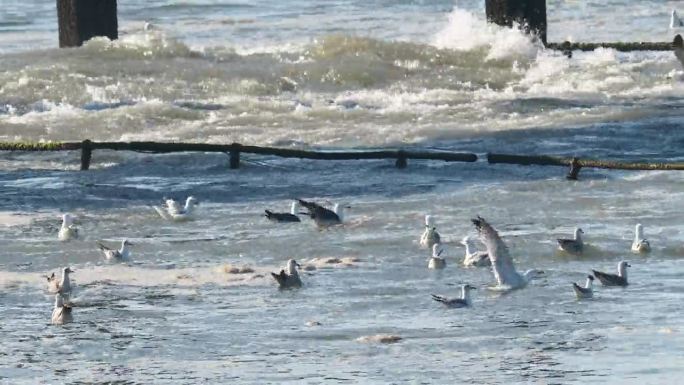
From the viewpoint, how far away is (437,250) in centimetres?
1384

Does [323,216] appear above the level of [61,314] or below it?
above

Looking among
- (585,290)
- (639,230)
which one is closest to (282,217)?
(639,230)

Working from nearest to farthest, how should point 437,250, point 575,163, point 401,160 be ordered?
point 437,250
point 575,163
point 401,160

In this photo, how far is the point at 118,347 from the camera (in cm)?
1125

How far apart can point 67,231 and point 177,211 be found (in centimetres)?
115

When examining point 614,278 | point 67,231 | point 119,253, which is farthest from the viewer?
point 67,231

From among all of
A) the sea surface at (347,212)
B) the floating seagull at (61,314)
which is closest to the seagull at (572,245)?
the sea surface at (347,212)

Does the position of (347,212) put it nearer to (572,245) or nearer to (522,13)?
(572,245)

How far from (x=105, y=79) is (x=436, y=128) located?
5661 mm

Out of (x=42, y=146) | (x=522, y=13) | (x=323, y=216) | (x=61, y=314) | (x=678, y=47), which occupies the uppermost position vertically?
(x=522, y=13)

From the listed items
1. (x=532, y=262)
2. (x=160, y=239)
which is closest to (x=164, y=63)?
(x=160, y=239)

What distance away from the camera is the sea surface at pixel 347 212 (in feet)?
35.7

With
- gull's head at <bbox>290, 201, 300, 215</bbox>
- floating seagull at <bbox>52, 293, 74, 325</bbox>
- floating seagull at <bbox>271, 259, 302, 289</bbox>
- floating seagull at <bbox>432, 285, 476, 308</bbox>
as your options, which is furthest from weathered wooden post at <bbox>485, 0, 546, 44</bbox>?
floating seagull at <bbox>52, 293, 74, 325</bbox>

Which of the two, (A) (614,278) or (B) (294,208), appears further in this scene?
(B) (294,208)
